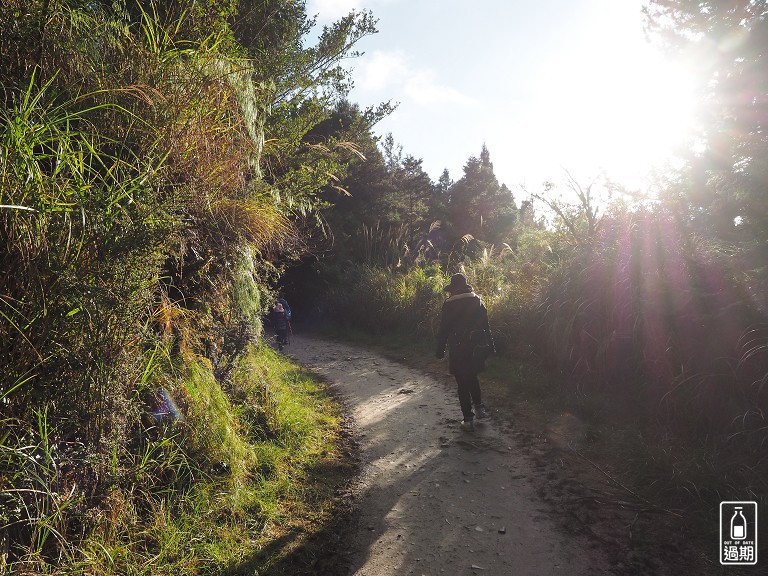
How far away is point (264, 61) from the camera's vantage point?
19.2 feet

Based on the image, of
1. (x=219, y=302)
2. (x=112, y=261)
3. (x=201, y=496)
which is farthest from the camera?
(x=219, y=302)

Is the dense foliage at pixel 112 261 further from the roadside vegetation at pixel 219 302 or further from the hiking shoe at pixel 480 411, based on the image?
the hiking shoe at pixel 480 411

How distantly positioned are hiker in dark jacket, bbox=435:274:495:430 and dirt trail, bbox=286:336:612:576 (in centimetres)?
32

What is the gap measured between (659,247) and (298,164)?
519 centimetres

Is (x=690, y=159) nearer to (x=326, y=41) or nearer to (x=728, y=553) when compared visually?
(x=326, y=41)

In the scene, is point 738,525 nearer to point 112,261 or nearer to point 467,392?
point 467,392

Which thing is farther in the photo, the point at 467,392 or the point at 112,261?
the point at 467,392

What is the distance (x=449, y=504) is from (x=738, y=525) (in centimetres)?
198

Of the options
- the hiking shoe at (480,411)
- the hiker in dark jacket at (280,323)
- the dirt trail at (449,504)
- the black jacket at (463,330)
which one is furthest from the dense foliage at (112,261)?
the hiker in dark jacket at (280,323)

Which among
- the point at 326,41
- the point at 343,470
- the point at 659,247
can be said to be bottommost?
the point at 343,470

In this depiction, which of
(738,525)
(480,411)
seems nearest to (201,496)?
(480,411)

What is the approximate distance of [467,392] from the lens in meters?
5.11

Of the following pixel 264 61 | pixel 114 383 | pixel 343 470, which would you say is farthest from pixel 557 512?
pixel 264 61

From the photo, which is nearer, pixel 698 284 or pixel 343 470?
pixel 343 470
